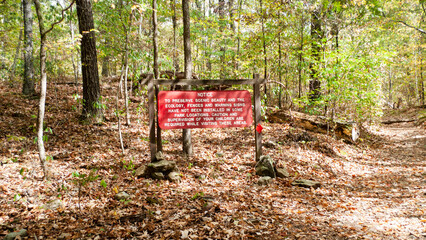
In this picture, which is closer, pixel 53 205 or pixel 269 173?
pixel 53 205

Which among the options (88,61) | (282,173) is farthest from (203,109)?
(88,61)

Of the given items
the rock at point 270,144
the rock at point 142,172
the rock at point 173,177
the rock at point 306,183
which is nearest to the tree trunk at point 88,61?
the rock at point 142,172

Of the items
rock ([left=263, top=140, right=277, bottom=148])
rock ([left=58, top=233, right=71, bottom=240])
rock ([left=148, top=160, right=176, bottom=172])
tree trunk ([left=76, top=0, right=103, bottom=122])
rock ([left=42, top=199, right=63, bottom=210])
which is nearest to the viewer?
rock ([left=58, top=233, right=71, bottom=240])

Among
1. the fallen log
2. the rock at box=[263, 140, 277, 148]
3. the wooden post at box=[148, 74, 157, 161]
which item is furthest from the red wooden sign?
the fallen log

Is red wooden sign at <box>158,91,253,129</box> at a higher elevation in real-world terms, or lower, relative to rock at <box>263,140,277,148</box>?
higher

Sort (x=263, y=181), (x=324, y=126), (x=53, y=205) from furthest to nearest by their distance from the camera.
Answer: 1. (x=324, y=126)
2. (x=263, y=181)
3. (x=53, y=205)

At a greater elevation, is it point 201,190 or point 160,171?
point 160,171

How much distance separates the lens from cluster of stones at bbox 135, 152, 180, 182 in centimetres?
591

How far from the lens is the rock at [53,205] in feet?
13.8

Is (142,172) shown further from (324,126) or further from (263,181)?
(324,126)

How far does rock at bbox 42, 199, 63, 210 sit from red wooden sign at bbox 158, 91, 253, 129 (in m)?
2.80

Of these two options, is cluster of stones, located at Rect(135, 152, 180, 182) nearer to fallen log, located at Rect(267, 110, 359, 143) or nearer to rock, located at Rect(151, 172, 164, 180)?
rock, located at Rect(151, 172, 164, 180)

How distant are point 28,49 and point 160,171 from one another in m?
9.57

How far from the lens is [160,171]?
6012 mm
